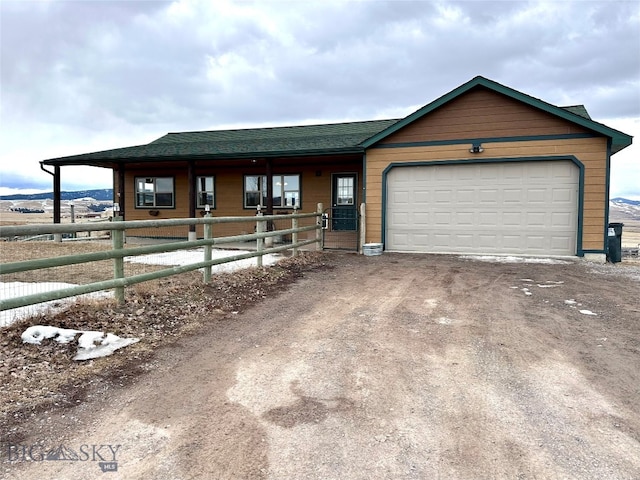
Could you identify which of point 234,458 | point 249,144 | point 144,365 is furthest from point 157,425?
point 249,144

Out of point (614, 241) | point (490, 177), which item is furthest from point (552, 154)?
point (614, 241)

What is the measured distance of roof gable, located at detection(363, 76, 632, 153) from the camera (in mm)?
10055

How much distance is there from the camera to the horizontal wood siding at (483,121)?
10711 mm

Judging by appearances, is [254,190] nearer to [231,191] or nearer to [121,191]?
[231,191]

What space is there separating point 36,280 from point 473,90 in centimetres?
1069

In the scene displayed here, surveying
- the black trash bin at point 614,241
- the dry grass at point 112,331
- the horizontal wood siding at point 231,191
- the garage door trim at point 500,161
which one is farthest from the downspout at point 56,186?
the black trash bin at point 614,241

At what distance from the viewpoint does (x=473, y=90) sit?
11164mm

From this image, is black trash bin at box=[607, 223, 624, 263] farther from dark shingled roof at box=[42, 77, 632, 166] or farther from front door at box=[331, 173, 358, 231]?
front door at box=[331, 173, 358, 231]

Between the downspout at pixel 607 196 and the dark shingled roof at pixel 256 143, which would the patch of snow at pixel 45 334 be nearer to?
the dark shingled roof at pixel 256 143

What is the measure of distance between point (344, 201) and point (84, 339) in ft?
39.3

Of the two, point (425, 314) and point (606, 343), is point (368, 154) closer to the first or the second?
point (425, 314)

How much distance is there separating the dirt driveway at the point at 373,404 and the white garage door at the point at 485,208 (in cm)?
600

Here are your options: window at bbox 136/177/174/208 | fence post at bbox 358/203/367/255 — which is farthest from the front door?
window at bbox 136/177/174/208

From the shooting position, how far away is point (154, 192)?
17.6 meters
